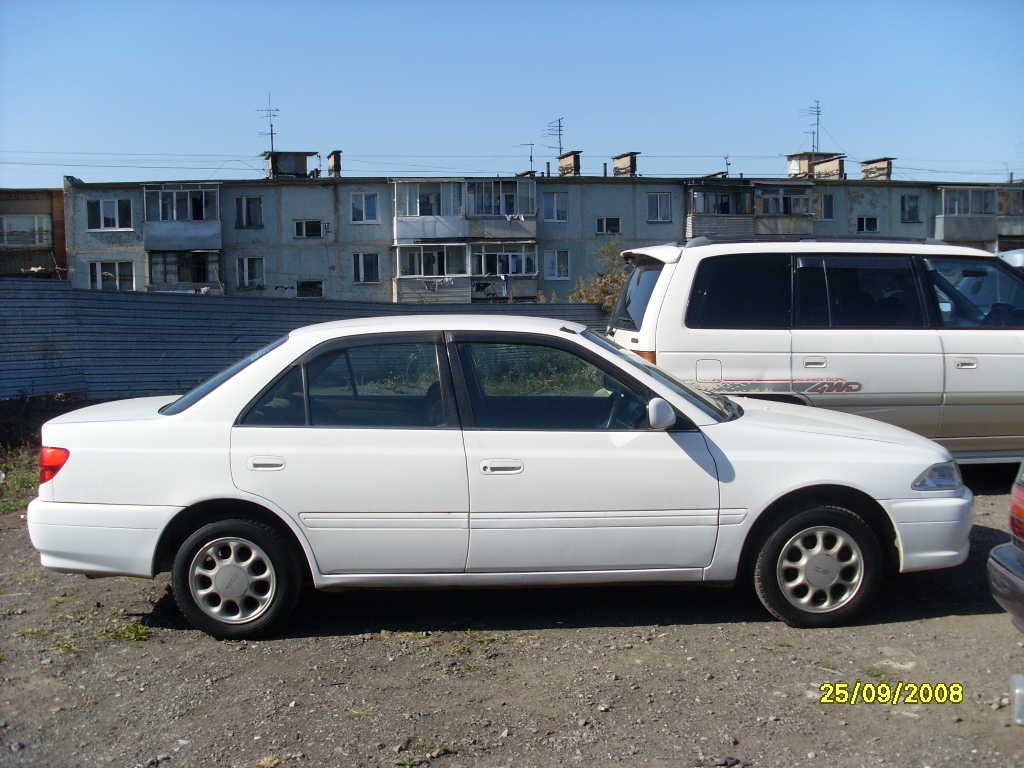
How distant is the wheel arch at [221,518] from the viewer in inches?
196

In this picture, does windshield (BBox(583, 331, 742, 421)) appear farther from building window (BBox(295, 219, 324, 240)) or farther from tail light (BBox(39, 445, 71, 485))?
building window (BBox(295, 219, 324, 240))

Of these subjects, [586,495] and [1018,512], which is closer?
[1018,512]

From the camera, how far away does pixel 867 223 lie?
55.2 metres

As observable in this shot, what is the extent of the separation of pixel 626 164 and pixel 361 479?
2045 inches

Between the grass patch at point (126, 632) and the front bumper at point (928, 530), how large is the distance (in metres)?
3.79

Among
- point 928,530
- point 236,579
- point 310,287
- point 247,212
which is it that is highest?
point 247,212

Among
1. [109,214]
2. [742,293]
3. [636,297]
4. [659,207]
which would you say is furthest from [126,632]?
[109,214]

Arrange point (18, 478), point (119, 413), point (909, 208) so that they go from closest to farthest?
point (119, 413) → point (18, 478) → point (909, 208)

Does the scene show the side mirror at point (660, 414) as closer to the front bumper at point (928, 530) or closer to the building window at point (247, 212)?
the front bumper at point (928, 530)

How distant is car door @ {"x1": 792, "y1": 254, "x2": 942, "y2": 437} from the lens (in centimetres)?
758

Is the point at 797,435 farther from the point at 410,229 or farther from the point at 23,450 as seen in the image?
the point at 410,229

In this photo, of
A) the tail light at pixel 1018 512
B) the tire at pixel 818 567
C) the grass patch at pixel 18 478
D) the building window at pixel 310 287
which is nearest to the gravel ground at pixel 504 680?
the tire at pixel 818 567
